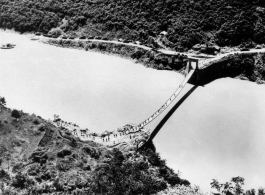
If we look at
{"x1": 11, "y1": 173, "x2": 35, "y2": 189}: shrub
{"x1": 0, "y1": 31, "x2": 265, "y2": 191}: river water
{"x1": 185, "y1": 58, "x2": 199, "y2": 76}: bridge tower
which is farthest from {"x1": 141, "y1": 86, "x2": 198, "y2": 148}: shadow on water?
{"x1": 11, "y1": 173, "x2": 35, "y2": 189}: shrub

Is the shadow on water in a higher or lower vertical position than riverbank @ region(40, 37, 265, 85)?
lower

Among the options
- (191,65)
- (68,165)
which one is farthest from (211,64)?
(68,165)

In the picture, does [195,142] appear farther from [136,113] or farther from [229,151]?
[136,113]

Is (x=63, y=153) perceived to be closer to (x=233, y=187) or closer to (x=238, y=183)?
(x=233, y=187)

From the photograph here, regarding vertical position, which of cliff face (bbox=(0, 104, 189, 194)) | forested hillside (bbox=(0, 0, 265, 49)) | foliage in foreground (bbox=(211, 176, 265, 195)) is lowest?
foliage in foreground (bbox=(211, 176, 265, 195))

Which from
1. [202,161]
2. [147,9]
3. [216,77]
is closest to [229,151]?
[202,161]

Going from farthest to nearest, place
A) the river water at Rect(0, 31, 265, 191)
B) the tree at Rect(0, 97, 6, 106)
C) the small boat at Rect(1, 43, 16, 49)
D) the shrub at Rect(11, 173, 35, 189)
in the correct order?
the small boat at Rect(1, 43, 16, 49) < the tree at Rect(0, 97, 6, 106) < the river water at Rect(0, 31, 265, 191) < the shrub at Rect(11, 173, 35, 189)

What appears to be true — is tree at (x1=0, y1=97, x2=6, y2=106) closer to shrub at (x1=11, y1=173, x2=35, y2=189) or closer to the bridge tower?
shrub at (x1=11, y1=173, x2=35, y2=189)
